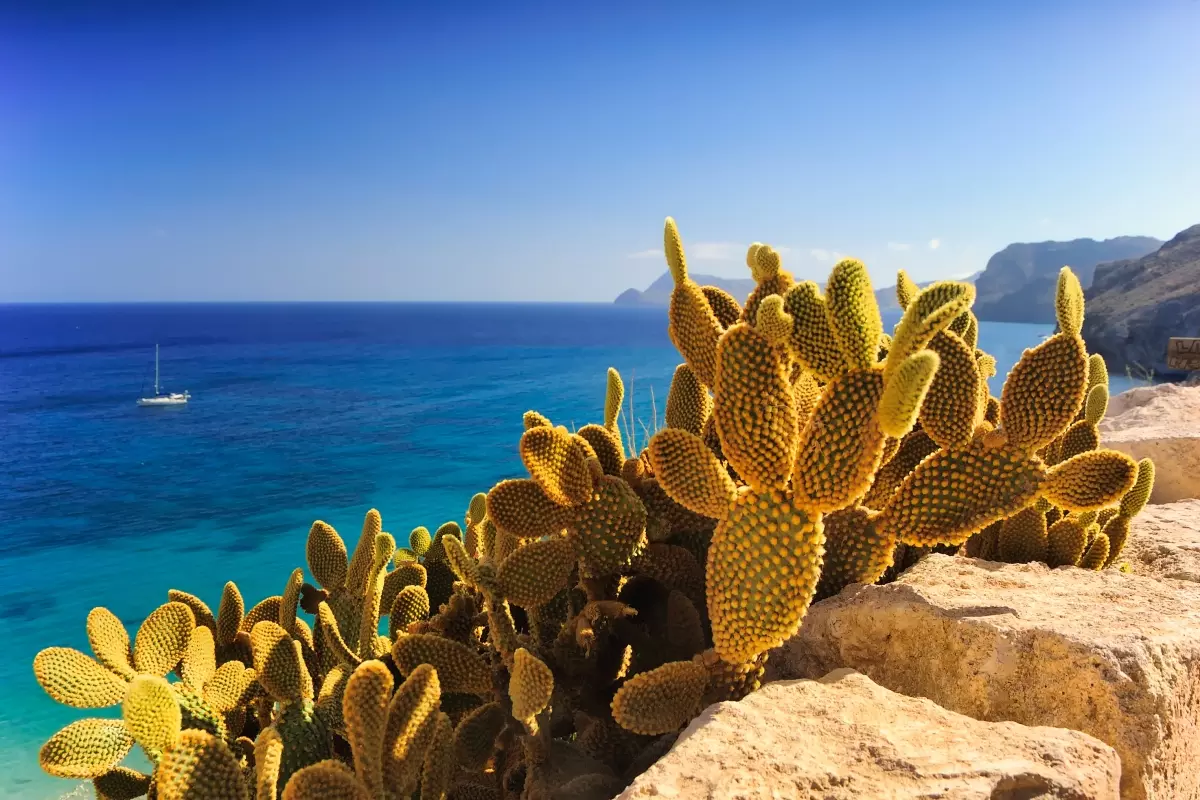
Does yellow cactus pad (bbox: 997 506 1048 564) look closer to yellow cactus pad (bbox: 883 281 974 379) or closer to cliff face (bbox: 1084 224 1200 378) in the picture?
yellow cactus pad (bbox: 883 281 974 379)

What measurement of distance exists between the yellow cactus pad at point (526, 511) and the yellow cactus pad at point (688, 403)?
421 mm

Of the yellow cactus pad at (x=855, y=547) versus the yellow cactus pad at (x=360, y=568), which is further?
the yellow cactus pad at (x=360, y=568)

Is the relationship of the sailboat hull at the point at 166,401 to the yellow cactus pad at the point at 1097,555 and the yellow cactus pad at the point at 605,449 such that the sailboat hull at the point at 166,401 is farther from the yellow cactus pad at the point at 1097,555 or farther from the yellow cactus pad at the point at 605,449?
the yellow cactus pad at the point at 1097,555

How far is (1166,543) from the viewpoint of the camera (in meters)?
1.75

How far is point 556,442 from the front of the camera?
1.32 m

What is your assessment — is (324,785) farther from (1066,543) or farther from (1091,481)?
(1066,543)

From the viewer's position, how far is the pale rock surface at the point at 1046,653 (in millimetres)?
1053

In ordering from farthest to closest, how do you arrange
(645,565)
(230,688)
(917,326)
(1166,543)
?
(1166,543)
(230,688)
(645,565)
(917,326)

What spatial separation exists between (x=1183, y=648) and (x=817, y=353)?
0.70 metres

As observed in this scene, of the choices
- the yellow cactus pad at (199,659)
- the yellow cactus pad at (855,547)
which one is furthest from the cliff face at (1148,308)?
the yellow cactus pad at (199,659)

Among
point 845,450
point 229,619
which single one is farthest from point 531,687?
point 229,619

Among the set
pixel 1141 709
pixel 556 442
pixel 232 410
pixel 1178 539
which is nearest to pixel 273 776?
pixel 556 442

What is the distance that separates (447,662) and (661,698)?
17.4 inches

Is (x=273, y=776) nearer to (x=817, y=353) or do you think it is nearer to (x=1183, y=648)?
(x=817, y=353)
